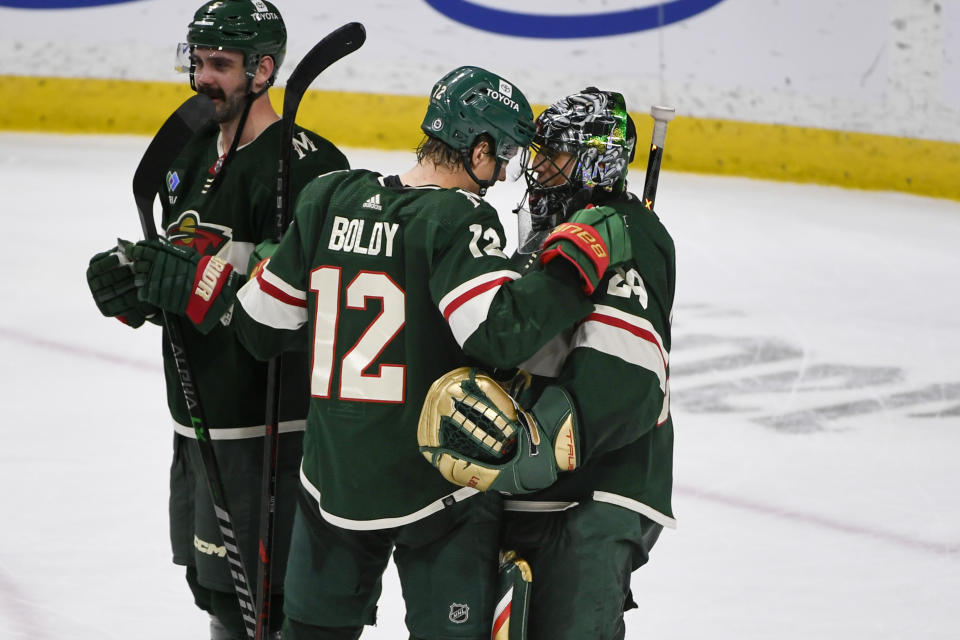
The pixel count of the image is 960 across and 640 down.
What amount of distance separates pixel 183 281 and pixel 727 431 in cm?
235

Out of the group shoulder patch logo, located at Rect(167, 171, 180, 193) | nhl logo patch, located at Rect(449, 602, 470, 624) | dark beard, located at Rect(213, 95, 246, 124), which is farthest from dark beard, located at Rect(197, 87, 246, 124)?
nhl logo patch, located at Rect(449, 602, 470, 624)

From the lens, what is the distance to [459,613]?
74.9 inches

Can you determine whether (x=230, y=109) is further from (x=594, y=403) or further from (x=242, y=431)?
(x=594, y=403)

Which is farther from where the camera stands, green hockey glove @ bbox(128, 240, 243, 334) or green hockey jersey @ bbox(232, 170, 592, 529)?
green hockey glove @ bbox(128, 240, 243, 334)

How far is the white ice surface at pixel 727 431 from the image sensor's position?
9.98ft

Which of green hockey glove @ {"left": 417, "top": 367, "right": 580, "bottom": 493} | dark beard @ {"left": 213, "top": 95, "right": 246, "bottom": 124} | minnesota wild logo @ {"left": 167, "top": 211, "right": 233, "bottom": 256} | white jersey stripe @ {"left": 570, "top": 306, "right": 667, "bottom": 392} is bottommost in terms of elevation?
green hockey glove @ {"left": 417, "top": 367, "right": 580, "bottom": 493}

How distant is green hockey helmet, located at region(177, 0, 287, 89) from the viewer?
7.95ft

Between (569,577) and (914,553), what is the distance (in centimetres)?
173

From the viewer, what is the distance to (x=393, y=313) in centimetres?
188

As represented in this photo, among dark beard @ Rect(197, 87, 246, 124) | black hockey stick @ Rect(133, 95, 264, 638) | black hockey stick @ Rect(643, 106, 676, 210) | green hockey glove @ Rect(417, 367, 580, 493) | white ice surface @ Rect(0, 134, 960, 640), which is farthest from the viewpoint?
white ice surface @ Rect(0, 134, 960, 640)

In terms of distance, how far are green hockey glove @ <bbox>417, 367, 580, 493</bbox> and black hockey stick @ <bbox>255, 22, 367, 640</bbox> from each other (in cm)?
52

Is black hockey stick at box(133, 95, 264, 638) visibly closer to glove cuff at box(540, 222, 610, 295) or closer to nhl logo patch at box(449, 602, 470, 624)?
nhl logo patch at box(449, 602, 470, 624)

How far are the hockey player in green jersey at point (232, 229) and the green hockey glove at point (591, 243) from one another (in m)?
0.77

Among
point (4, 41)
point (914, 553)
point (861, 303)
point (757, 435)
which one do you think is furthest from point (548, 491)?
point (4, 41)
